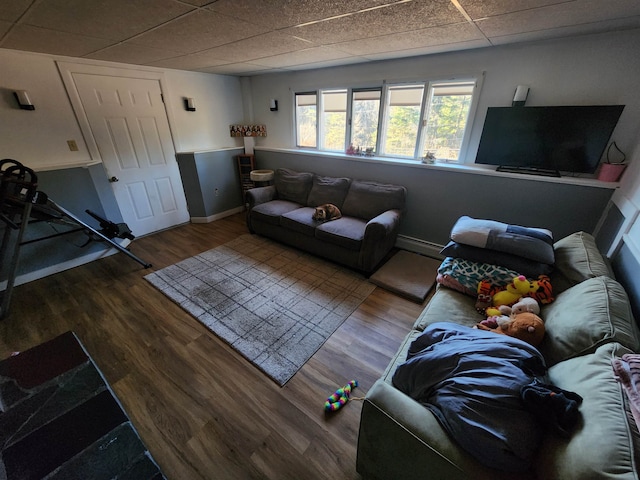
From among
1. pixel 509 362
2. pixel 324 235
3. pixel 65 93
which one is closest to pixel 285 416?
pixel 509 362

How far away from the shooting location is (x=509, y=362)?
0.96 meters

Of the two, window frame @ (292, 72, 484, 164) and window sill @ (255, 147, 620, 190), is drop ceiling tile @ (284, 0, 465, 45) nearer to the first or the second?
window frame @ (292, 72, 484, 164)

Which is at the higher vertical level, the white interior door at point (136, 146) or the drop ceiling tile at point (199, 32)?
the drop ceiling tile at point (199, 32)

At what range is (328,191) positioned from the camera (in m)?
3.48

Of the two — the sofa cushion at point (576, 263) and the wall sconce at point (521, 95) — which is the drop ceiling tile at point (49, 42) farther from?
the sofa cushion at point (576, 263)

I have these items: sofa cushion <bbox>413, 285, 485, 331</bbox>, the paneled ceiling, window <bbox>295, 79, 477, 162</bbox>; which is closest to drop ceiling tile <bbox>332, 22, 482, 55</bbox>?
the paneled ceiling

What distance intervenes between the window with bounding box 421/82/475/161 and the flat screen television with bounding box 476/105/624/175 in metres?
0.32

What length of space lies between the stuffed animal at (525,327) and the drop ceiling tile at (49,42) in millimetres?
3561

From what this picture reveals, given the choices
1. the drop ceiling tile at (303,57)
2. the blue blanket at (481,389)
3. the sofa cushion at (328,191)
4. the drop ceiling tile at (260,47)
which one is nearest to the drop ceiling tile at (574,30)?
the drop ceiling tile at (303,57)

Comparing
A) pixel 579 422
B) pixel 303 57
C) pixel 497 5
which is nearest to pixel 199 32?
pixel 303 57

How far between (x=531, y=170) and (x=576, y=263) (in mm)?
1355

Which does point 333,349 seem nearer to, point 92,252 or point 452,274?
point 452,274

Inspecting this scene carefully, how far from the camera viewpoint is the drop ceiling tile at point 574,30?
1.77 metres

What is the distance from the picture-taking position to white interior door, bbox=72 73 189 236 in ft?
10.0
